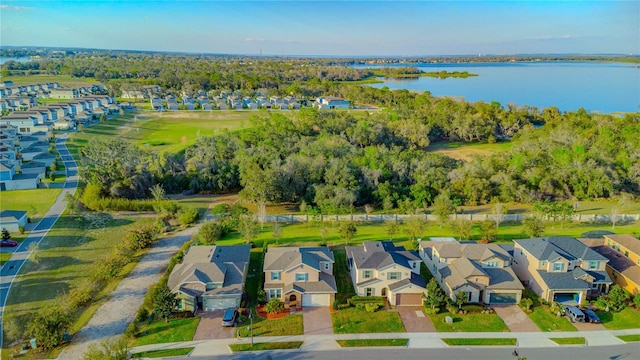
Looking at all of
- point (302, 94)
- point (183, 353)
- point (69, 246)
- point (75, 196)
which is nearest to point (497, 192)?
point (183, 353)

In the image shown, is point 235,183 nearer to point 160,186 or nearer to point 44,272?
point 160,186

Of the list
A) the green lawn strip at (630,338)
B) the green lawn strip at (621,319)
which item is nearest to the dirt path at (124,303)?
the green lawn strip at (630,338)

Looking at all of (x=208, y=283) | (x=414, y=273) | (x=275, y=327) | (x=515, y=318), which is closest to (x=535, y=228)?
(x=515, y=318)

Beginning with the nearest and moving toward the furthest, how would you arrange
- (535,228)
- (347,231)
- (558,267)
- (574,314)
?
(574,314) → (558,267) → (347,231) → (535,228)

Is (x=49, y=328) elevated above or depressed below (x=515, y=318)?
above

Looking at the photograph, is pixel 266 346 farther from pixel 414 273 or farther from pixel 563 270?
pixel 563 270

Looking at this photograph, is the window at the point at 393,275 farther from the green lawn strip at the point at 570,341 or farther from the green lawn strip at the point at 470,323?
the green lawn strip at the point at 570,341
